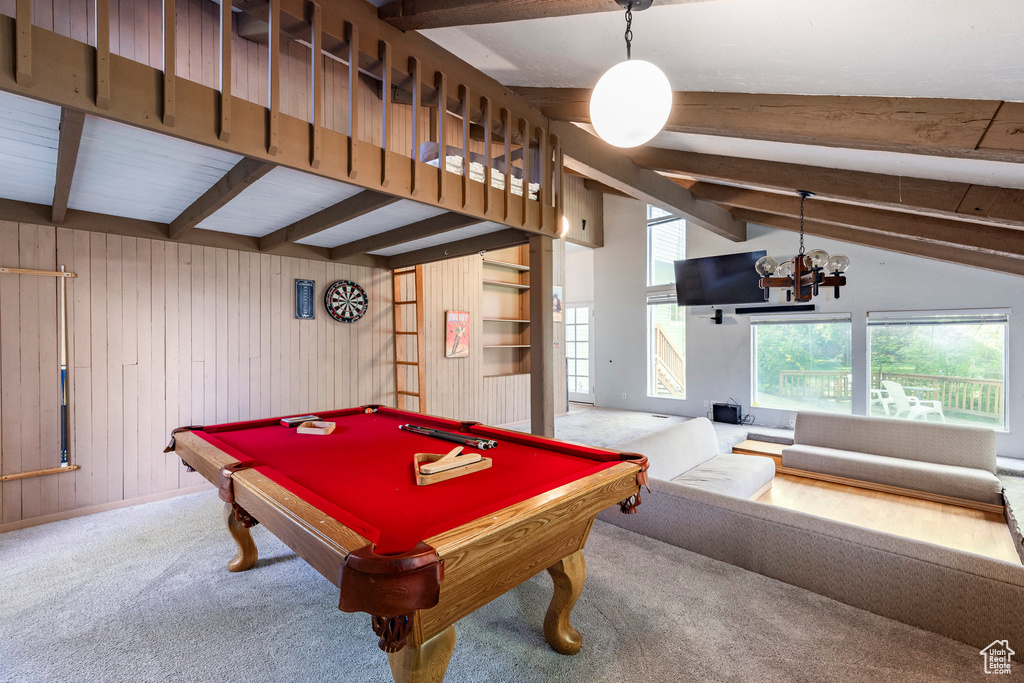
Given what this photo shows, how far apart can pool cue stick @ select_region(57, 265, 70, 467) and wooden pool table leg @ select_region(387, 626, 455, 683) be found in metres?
3.49

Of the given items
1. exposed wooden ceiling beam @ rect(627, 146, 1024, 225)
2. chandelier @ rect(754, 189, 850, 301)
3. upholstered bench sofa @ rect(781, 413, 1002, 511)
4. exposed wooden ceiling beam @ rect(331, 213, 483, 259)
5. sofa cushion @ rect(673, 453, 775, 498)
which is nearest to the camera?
exposed wooden ceiling beam @ rect(627, 146, 1024, 225)

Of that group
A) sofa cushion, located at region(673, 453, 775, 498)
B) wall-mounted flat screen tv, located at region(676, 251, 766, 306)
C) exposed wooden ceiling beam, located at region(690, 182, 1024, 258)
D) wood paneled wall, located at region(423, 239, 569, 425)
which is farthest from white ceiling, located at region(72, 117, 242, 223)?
wall-mounted flat screen tv, located at region(676, 251, 766, 306)

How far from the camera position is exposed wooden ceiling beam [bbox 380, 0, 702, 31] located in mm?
2082

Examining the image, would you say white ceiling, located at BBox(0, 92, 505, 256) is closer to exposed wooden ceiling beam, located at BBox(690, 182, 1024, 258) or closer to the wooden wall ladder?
the wooden wall ladder

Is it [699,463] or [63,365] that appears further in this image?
[699,463]

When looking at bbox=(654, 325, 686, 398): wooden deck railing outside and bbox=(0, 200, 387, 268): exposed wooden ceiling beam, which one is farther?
bbox=(654, 325, 686, 398): wooden deck railing outside

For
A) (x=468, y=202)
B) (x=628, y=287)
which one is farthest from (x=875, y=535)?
(x=628, y=287)

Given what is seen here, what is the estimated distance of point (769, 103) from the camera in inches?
106

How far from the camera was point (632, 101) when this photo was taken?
1.83 meters

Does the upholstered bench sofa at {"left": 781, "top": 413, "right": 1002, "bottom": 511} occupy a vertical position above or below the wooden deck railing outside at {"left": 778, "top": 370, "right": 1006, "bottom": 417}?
below

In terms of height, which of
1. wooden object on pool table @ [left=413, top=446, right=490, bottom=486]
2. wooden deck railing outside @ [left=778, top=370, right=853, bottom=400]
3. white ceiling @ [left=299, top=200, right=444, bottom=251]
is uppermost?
white ceiling @ [left=299, top=200, right=444, bottom=251]

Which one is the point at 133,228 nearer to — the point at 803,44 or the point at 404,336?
the point at 404,336

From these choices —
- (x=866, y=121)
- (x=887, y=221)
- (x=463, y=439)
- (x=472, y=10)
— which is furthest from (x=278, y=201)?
(x=887, y=221)

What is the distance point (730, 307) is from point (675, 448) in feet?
14.2
